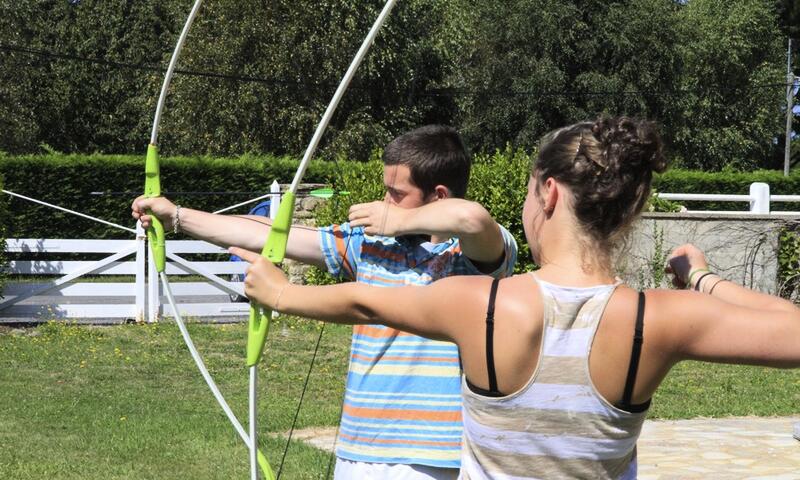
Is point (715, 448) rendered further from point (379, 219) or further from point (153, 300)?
point (153, 300)

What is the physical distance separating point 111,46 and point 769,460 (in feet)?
92.8

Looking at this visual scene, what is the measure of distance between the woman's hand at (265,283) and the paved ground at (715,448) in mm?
4491

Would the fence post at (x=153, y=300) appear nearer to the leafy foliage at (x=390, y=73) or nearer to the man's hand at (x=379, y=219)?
the leafy foliage at (x=390, y=73)

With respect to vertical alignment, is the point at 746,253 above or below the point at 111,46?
below

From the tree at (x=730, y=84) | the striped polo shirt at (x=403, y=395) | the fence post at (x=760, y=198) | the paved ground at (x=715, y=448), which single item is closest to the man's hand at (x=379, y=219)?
the striped polo shirt at (x=403, y=395)

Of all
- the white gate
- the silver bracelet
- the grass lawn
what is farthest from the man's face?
the white gate

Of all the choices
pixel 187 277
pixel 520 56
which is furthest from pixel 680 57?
pixel 187 277

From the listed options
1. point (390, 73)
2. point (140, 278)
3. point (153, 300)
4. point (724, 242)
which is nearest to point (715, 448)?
point (724, 242)

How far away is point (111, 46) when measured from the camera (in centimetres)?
3119

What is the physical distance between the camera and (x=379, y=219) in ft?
8.08

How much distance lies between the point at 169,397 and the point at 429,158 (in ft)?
18.6

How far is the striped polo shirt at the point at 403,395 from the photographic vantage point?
2537 millimetres

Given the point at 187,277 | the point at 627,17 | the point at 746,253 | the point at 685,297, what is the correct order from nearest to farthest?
the point at 685,297 → the point at 746,253 → the point at 187,277 → the point at 627,17

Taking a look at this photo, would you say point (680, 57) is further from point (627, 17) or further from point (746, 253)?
point (746, 253)
